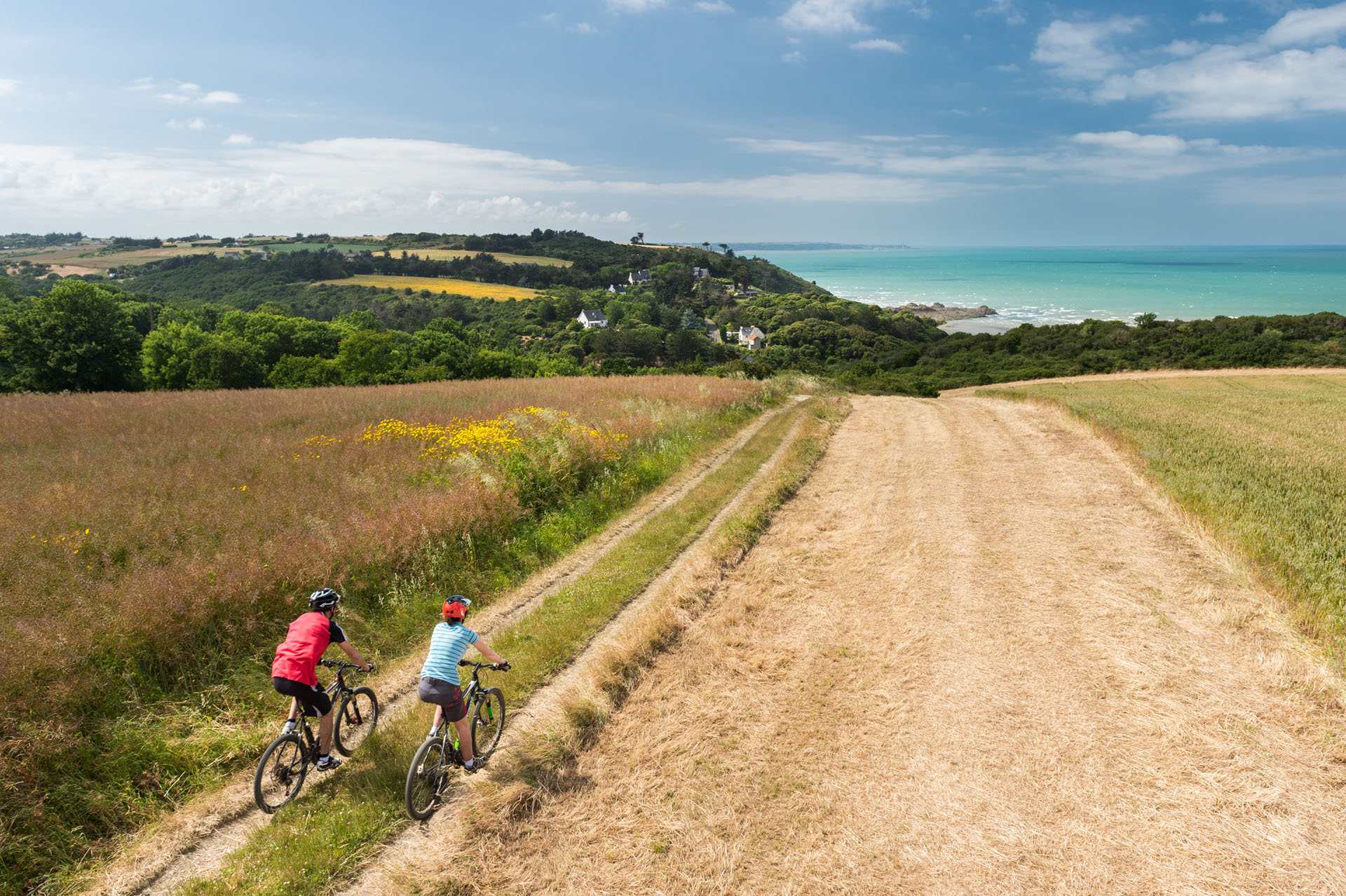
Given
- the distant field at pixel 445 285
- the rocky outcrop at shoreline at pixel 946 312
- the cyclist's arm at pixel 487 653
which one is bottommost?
the cyclist's arm at pixel 487 653

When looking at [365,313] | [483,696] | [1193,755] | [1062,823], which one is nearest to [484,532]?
[483,696]

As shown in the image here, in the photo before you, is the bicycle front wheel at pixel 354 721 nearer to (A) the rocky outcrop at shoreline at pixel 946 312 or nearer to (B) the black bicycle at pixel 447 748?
(B) the black bicycle at pixel 447 748

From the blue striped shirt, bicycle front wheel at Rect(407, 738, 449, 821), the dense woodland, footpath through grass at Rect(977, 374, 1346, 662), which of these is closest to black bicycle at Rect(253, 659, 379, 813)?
the blue striped shirt

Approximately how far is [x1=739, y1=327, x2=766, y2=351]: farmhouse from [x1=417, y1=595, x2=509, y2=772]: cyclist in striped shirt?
12387 centimetres

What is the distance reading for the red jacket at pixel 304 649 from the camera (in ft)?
20.0

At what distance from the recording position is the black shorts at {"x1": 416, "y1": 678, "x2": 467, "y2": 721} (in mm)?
6023

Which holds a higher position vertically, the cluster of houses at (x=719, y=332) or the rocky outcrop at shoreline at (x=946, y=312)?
the rocky outcrop at shoreline at (x=946, y=312)

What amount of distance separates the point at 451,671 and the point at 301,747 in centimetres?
181

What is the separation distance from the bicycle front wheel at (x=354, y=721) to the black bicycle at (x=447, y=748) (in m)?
1.04

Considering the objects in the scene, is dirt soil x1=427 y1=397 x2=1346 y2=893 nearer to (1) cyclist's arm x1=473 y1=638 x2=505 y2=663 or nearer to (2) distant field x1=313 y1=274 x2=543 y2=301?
(1) cyclist's arm x1=473 y1=638 x2=505 y2=663

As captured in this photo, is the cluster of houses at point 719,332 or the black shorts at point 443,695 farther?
the cluster of houses at point 719,332

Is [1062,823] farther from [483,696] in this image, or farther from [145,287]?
[145,287]

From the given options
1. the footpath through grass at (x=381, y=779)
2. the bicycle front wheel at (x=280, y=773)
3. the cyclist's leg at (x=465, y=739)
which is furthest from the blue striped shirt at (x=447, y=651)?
the bicycle front wheel at (x=280, y=773)

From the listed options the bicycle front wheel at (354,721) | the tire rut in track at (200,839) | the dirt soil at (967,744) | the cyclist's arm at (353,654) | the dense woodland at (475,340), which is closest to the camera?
the tire rut in track at (200,839)
